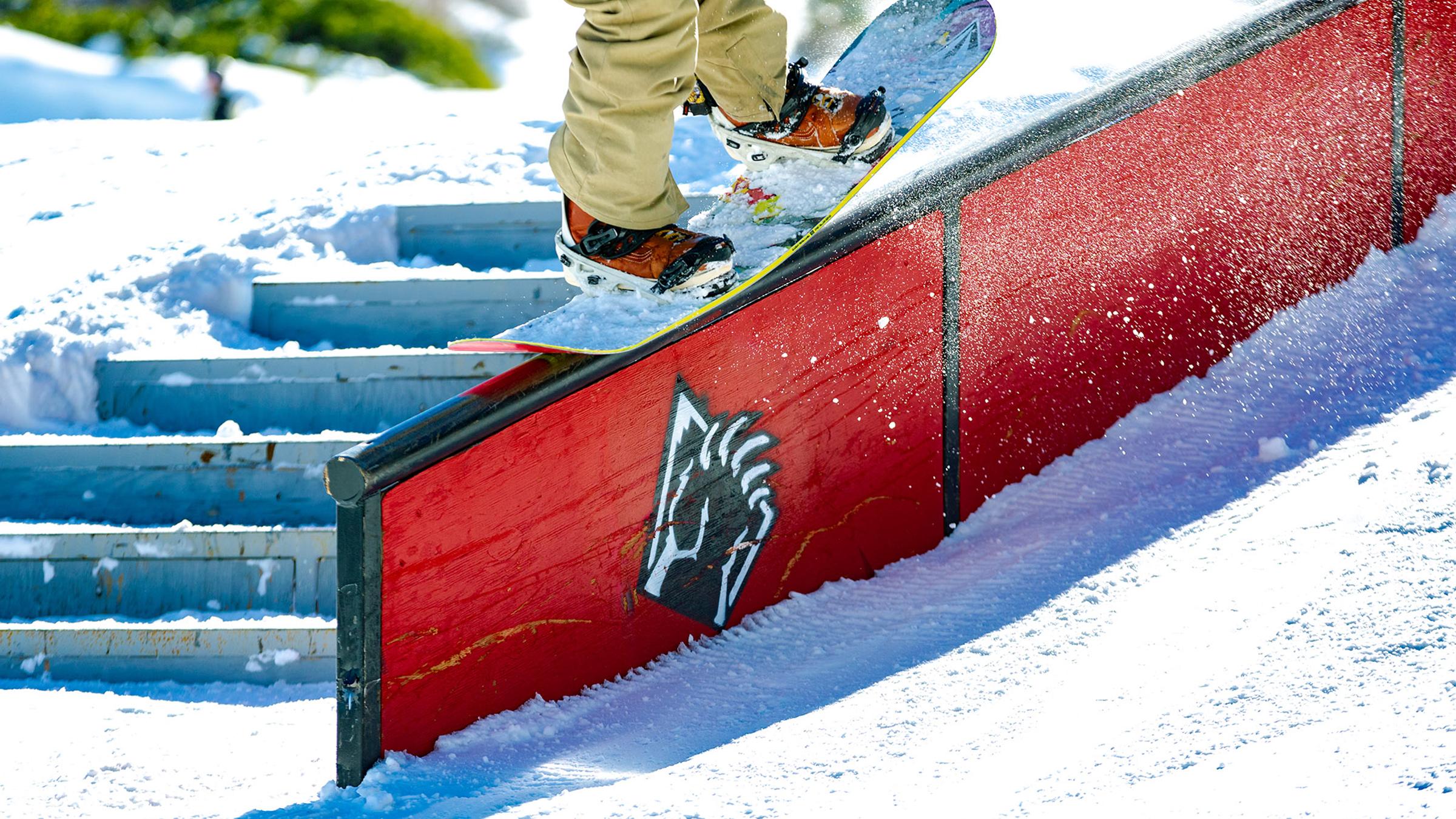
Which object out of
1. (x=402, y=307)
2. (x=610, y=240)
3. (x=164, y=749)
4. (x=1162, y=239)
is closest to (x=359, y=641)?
(x=164, y=749)

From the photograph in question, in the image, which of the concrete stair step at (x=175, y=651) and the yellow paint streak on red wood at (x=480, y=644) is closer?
→ the yellow paint streak on red wood at (x=480, y=644)

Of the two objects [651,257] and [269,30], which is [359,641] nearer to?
[651,257]

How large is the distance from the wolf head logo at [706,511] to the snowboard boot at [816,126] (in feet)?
2.30

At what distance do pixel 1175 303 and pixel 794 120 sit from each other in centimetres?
118

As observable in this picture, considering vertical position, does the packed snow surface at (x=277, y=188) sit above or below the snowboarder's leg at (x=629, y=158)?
below

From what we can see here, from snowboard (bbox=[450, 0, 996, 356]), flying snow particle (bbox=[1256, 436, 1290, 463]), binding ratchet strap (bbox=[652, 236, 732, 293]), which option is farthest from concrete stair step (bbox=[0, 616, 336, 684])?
flying snow particle (bbox=[1256, 436, 1290, 463])

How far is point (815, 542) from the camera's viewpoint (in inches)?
118

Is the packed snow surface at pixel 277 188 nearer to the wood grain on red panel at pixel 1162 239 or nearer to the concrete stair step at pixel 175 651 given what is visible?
the wood grain on red panel at pixel 1162 239

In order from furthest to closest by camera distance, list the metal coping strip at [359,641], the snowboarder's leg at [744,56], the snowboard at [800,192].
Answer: the snowboarder's leg at [744,56] < the snowboard at [800,192] < the metal coping strip at [359,641]

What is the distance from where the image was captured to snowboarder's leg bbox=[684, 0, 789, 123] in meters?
2.85

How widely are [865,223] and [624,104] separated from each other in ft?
2.41

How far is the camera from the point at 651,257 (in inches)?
105

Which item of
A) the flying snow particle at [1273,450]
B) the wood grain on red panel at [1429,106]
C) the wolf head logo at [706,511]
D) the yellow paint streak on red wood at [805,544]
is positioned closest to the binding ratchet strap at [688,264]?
the wolf head logo at [706,511]

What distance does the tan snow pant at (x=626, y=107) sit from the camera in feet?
7.97
